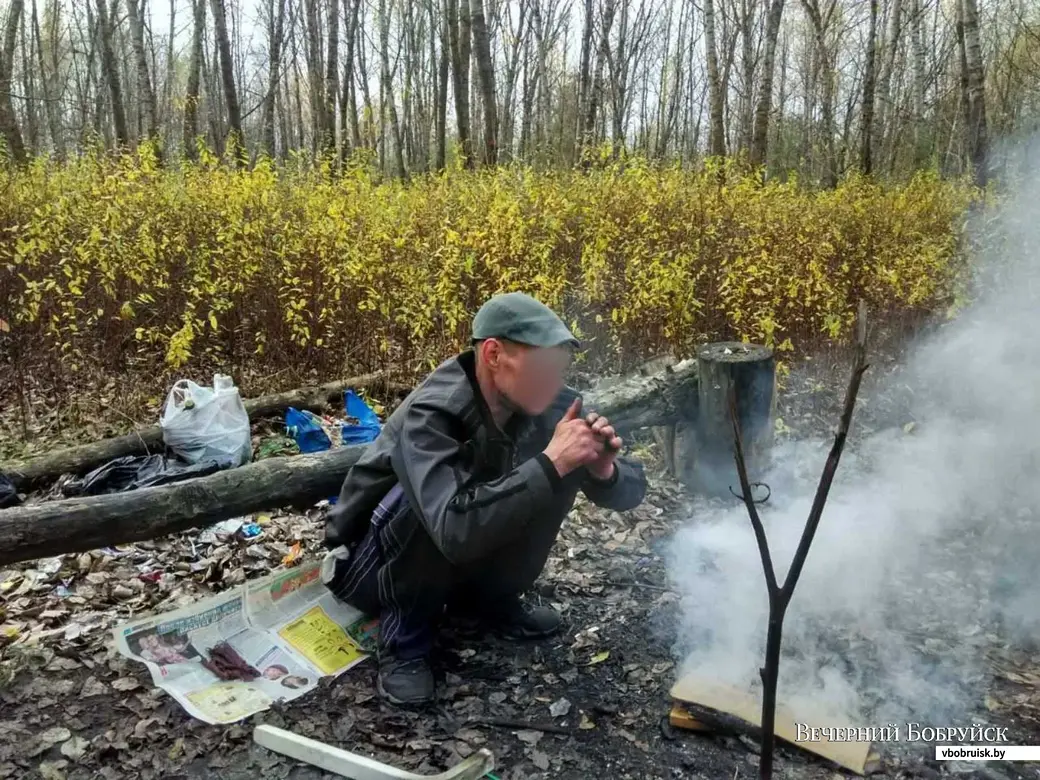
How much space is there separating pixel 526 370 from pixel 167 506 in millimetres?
1345

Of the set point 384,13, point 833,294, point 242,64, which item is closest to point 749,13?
point 833,294

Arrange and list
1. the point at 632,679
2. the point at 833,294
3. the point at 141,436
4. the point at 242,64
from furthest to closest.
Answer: the point at 242,64 → the point at 833,294 → the point at 141,436 → the point at 632,679

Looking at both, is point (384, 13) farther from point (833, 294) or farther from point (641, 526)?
point (641, 526)

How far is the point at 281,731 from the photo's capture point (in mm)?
2027

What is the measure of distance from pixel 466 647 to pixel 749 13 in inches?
585

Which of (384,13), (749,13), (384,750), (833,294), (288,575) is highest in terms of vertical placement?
(384,13)

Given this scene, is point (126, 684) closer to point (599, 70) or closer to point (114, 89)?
point (114, 89)

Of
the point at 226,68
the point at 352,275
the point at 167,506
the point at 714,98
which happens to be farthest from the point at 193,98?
the point at 167,506

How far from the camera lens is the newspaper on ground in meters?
2.22

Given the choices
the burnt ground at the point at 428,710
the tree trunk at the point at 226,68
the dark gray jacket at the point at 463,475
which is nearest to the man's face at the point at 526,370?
the dark gray jacket at the point at 463,475

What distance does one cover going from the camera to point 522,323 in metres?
2.02

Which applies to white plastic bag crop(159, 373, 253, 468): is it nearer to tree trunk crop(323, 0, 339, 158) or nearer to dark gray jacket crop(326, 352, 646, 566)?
dark gray jacket crop(326, 352, 646, 566)

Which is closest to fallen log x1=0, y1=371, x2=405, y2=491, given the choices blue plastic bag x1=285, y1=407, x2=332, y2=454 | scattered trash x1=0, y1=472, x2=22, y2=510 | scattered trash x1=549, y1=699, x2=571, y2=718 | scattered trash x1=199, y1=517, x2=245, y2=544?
scattered trash x1=0, y1=472, x2=22, y2=510

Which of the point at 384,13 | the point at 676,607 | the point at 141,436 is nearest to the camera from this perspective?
the point at 676,607
